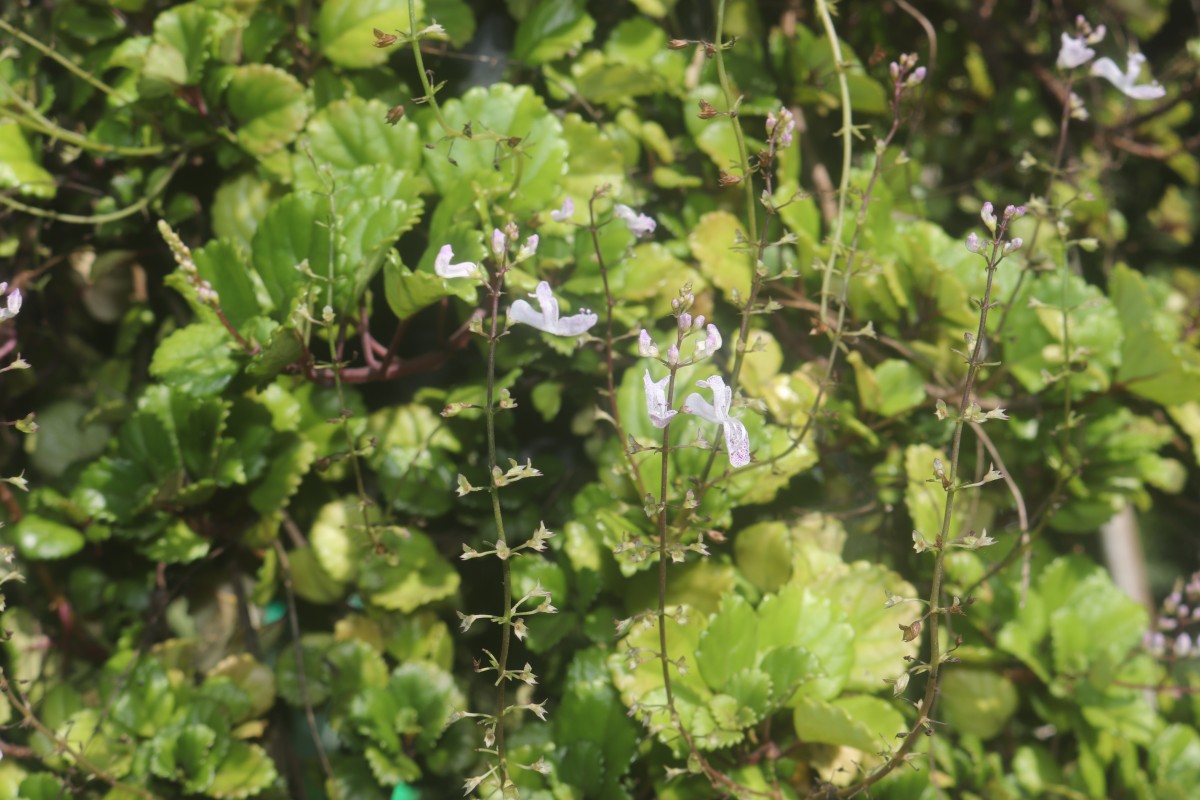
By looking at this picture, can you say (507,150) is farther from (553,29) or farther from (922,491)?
→ (922,491)

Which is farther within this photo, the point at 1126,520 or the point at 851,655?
the point at 1126,520

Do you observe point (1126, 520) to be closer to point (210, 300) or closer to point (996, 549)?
point (996, 549)

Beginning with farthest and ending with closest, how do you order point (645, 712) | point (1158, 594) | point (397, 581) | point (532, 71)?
point (1158, 594), point (532, 71), point (397, 581), point (645, 712)

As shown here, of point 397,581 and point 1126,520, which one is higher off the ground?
point 397,581

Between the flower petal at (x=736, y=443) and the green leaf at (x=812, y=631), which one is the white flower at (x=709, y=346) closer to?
the flower petal at (x=736, y=443)

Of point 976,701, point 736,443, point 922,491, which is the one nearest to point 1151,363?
point 922,491

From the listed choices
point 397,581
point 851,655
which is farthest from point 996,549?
point 397,581

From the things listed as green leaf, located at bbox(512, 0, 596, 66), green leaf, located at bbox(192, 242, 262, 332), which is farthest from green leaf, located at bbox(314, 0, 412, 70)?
green leaf, located at bbox(192, 242, 262, 332)

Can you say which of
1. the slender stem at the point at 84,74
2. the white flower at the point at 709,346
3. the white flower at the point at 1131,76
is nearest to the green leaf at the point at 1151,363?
the white flower at the point at 1131,76

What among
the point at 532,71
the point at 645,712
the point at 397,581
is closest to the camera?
the point at 645,712
